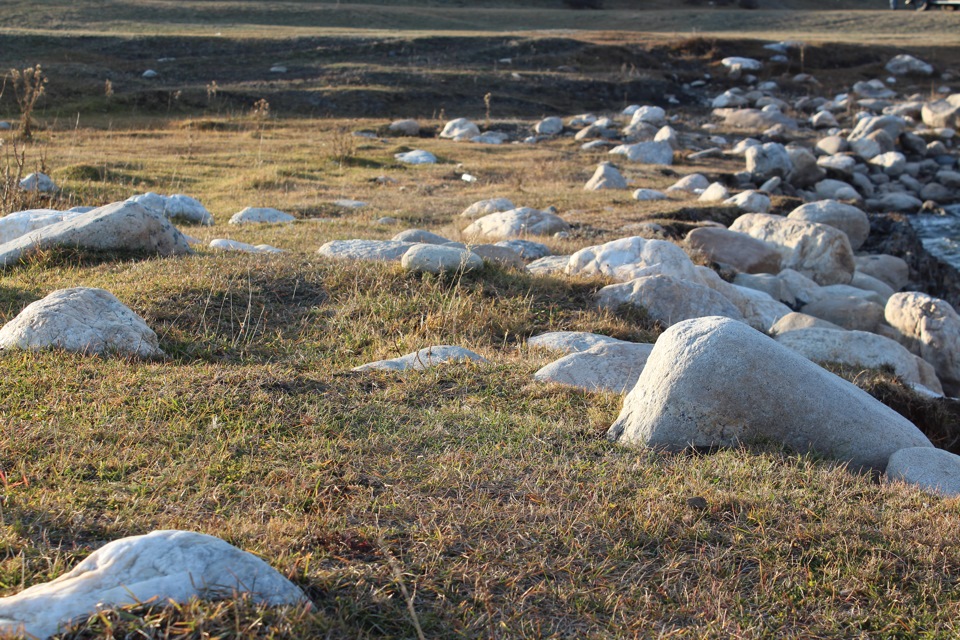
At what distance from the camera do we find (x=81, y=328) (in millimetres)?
5094

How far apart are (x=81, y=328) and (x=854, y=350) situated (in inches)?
249

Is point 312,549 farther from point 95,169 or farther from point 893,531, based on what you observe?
point 95,169

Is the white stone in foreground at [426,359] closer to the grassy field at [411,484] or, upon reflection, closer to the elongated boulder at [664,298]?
the grassy field at [411,484]

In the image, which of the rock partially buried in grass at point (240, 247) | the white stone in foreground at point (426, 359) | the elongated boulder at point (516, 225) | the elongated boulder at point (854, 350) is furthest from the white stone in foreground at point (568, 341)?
the elongated boulder at point (516, 225)

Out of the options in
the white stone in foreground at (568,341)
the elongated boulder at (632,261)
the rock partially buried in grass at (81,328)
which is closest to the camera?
the rock partially buried in grass at (81,328)

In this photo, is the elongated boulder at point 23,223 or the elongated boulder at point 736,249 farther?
the elongated boulder at point 736,249

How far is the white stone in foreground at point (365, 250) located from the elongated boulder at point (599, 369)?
275 cm

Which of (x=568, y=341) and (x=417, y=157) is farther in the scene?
(x=417, y=157)

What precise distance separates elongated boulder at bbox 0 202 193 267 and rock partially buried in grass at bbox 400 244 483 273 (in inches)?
85.8

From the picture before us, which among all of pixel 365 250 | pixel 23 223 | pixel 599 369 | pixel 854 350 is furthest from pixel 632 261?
pixel 23 223

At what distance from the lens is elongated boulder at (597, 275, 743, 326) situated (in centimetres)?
735

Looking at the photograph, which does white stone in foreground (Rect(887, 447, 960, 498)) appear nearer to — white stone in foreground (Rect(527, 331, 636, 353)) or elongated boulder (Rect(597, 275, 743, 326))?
white stone in foreground (Rect(527, 331, 636, 353))

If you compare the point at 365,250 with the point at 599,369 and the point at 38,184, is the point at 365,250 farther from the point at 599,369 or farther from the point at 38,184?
the point at 38,184

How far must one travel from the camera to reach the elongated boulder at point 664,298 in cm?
735
